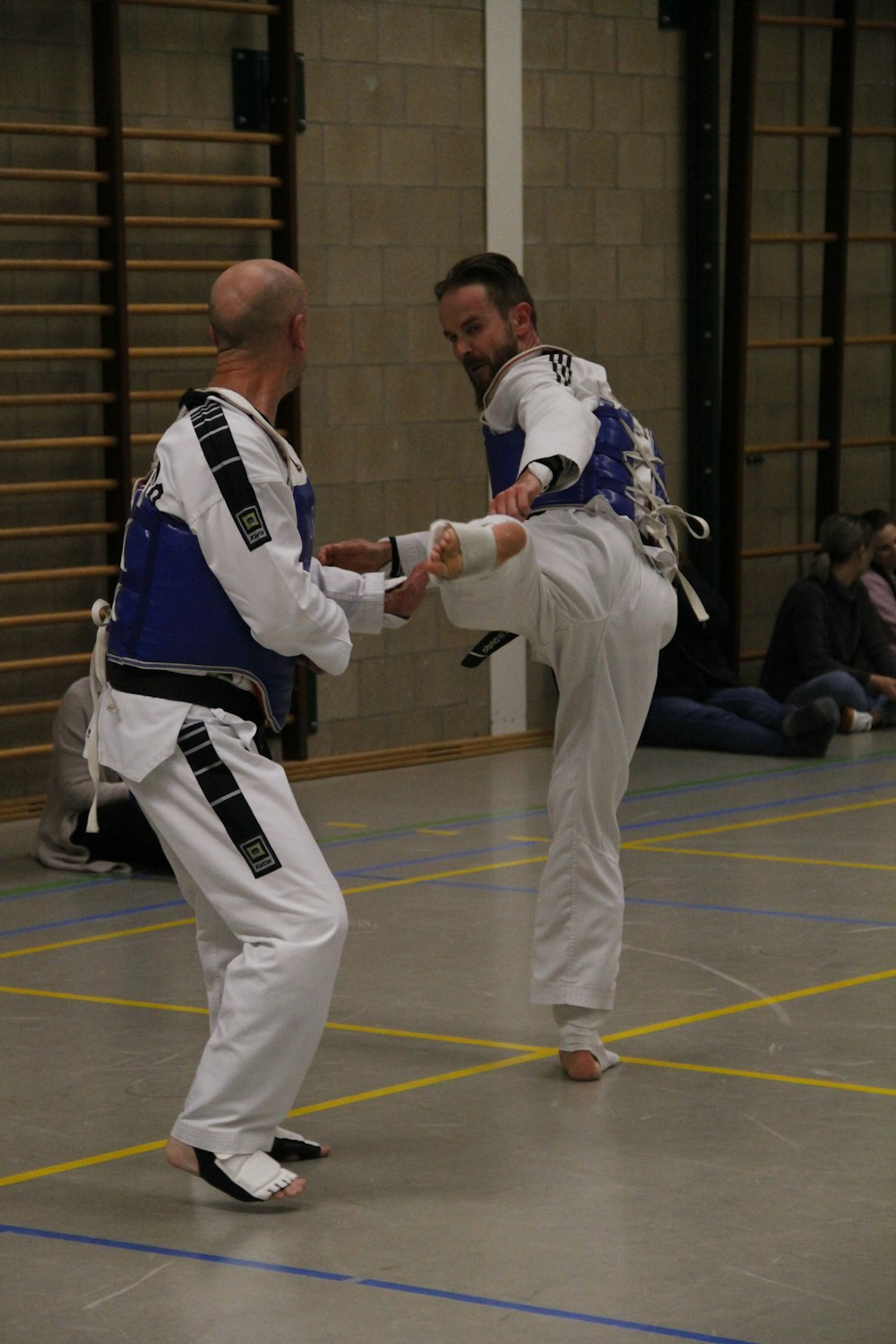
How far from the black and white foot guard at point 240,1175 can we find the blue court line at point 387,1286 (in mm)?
188

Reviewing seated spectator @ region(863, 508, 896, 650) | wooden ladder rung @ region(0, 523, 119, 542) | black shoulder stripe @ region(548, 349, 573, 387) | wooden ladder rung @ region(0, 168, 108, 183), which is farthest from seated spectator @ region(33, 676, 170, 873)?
seated spectator @ region(863, 508, 896, 650)

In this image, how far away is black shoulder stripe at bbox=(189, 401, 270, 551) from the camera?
11.5ft

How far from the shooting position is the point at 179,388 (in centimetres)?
864

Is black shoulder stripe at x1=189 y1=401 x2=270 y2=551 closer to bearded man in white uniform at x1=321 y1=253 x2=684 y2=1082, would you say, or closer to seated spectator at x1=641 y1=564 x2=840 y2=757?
bearded man in white uniform at x1=321 y1=253 x2=684 y2=1082

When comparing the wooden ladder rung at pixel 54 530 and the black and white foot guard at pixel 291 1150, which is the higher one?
the wooden ladder rung at pixel 54 530

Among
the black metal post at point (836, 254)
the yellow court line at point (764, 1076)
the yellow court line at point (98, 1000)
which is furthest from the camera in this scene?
the black metal post at point (836, 254)

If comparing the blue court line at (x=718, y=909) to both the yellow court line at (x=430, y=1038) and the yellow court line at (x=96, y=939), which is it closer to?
the yellow court line at (x=96, y=939)

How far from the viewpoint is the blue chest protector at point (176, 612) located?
3.58 meters

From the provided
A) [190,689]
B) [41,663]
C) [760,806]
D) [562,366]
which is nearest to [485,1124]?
[190,689]

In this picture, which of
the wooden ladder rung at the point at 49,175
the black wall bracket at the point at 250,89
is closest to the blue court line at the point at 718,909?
the wooden ladder rung at the point at 49,175

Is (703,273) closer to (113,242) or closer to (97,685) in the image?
(113,242)

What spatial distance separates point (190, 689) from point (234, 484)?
1.22 ft

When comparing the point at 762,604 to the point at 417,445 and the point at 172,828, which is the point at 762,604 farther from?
the point at 172,828

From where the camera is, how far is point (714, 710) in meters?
9.59
